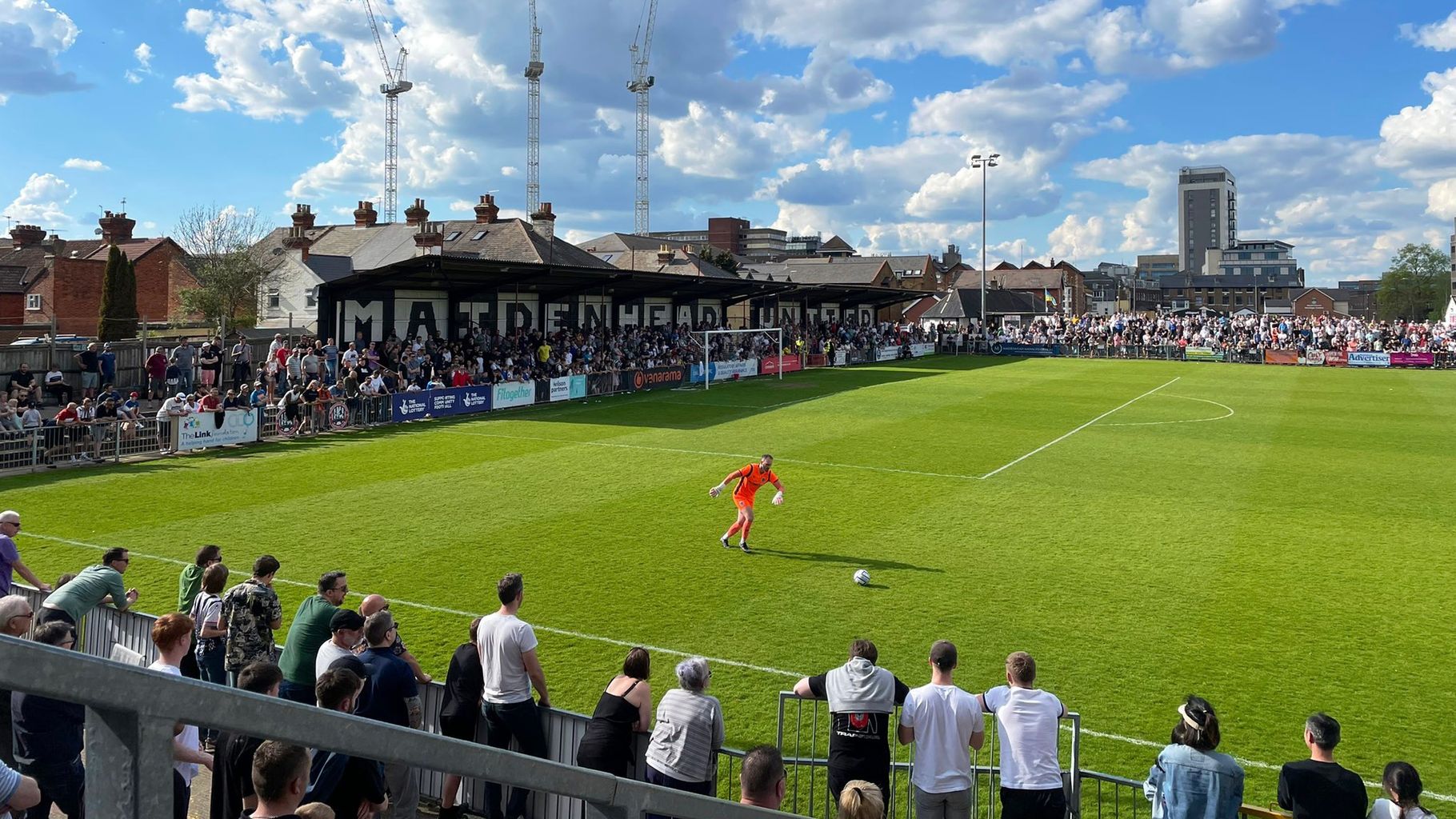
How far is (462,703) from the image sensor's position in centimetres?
809

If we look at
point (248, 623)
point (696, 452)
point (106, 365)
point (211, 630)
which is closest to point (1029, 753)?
point (248, 623)

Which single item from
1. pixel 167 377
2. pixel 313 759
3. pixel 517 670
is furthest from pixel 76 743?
pixel 167 377

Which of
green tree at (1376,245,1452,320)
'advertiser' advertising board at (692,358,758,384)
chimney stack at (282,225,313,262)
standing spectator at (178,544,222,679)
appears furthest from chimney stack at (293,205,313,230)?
green tree at (1376,245,1452,320)

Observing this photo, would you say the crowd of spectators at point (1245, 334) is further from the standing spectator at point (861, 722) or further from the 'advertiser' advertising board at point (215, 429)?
the standing spectator at point (861, 722)

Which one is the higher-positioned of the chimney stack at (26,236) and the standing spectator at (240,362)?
the chimney stack at (26,236)

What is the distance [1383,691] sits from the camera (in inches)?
432

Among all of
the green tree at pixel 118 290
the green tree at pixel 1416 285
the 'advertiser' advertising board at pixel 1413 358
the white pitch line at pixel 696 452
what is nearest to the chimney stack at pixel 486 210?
the green tree at pixel 118 290

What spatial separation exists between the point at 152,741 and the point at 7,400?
88.6 ft

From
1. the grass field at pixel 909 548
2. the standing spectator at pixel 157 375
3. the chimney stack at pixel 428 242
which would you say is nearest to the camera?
the grass field at pixel 909 548

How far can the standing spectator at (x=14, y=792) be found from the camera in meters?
3.32

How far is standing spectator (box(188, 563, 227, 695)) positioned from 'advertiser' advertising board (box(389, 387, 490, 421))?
77.3 ft

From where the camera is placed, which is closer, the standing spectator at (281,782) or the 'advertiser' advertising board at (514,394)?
the standing spectator at (281,782)

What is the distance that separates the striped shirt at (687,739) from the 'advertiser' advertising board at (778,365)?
148 ft

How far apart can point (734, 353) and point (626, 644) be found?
44.1 meters
